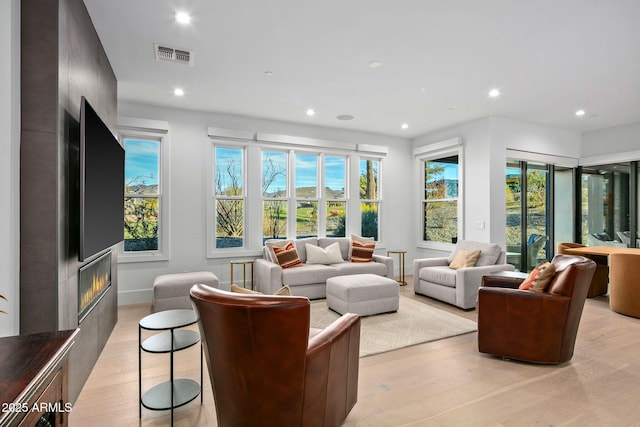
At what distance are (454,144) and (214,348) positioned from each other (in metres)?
5.19

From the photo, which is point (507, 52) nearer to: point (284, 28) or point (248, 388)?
point (284, 28)

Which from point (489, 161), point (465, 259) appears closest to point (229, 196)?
point (465, 259)

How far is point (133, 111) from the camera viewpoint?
460cm

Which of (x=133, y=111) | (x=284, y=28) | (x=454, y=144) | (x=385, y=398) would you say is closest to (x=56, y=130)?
(x=284, y=28)

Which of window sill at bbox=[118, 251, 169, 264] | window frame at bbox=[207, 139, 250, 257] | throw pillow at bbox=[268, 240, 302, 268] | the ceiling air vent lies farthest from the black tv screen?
throw pillow at bbox=[268, 240, 302, 268]

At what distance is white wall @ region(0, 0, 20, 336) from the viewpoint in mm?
1676

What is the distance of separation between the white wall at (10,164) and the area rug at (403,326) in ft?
7.98

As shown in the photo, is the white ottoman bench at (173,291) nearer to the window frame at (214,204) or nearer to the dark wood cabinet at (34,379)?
the window frame at (214,204)

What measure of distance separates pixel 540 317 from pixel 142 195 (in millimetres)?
4852

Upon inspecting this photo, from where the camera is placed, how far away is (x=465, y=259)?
4637 mm

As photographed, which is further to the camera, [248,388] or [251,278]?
[251,278]

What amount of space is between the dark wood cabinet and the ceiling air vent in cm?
273

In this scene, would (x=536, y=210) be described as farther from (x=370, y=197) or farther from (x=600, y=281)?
(x=370, y=197)

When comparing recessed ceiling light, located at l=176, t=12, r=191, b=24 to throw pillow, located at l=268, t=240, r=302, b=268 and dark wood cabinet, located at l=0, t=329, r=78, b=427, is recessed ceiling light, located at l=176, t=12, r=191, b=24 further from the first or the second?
throw pillow, located at l=268, t=240, r=302, b=268
